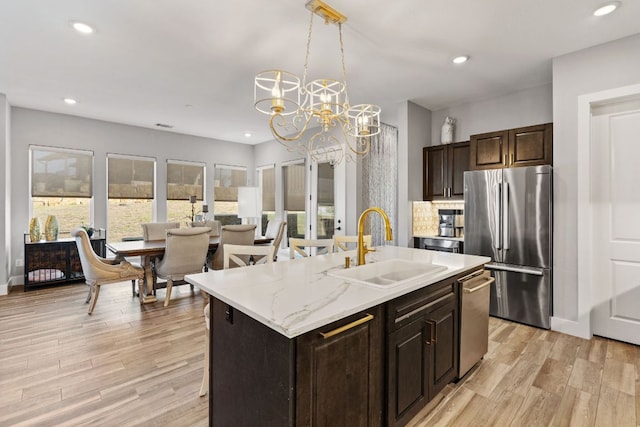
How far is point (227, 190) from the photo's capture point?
7500 millimetres

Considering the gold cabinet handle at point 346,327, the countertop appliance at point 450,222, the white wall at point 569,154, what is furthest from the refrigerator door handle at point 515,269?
the gold cabinet handle at point 346,327

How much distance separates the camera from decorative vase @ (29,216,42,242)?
15.7 ft

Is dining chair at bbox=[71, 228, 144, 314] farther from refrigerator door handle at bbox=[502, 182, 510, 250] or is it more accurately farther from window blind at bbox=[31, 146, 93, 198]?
refrigerator door handle at bbox=[502, 182, 510, 250]

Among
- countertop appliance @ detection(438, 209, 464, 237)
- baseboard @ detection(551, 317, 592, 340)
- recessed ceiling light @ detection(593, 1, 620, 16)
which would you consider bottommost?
baseboard @ detection(551, 317, 592, 340)

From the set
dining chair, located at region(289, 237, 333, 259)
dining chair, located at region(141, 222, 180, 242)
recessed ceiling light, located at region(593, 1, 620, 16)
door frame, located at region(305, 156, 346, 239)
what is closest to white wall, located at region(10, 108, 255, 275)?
dining chair, located at region(141, 222, 180, 242)

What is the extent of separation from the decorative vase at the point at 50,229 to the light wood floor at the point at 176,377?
5.53ft

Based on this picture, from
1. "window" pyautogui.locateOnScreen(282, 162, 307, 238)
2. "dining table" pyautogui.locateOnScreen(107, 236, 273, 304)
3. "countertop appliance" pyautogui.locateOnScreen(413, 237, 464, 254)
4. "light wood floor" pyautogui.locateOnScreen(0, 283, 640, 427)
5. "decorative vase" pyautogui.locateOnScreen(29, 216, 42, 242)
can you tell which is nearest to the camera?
"light wood floor" pyautogui.locateOnScreen(0, 283, 640, 427)

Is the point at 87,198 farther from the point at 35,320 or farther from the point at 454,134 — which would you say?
the point at 454,134

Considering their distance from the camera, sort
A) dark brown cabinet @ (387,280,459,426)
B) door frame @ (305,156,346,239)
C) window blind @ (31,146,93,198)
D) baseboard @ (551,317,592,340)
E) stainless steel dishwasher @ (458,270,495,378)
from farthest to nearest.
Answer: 1. door frame @ (305,156,346,239)
2. window blind @ (31,146,93,198)
3. baseboard @ (551,317,592,340)
4. stainless steel dishwasher @ (458,270,495,378)
5. dark brown cabinet @ (387,280,459,426)

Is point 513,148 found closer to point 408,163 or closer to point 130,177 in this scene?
point 408,163

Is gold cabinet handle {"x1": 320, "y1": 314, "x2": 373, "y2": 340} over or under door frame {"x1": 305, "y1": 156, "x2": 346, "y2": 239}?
under

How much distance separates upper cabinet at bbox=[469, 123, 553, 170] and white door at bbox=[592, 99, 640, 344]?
42cm

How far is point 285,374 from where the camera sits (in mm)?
1225

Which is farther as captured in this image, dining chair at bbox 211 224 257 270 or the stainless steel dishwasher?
dining chair at bbox 211 224 257 270
